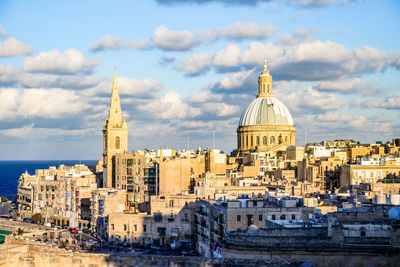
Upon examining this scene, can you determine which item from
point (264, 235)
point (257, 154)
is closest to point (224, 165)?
point (257, 154)

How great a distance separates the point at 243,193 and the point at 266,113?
3328 cm

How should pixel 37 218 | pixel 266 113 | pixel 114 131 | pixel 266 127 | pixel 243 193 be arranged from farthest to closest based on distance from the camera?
pixel 266 113 → pixel 266 127 → pixel 114 131 → pixel 37 218 → pixel 243 193

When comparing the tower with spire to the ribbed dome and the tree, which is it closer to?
the tree

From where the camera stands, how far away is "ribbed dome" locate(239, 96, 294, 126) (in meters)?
93.4

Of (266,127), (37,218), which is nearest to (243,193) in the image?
(37,218)

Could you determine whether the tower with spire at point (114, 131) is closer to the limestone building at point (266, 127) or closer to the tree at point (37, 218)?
the tree at point (37, 218)

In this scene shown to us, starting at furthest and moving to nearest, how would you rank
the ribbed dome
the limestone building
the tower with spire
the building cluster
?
the ribbed dome, the limestone building, the tower with spire, the building cluster

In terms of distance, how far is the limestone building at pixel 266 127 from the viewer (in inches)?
3669

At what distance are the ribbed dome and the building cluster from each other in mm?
154

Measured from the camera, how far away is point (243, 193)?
6150 cm

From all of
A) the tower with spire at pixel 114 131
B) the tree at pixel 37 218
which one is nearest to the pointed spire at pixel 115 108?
the tower with spire at pixel 114 131

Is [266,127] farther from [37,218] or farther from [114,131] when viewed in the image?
[37,218]

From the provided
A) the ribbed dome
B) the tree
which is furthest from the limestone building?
the tree

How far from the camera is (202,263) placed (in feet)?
87.9
